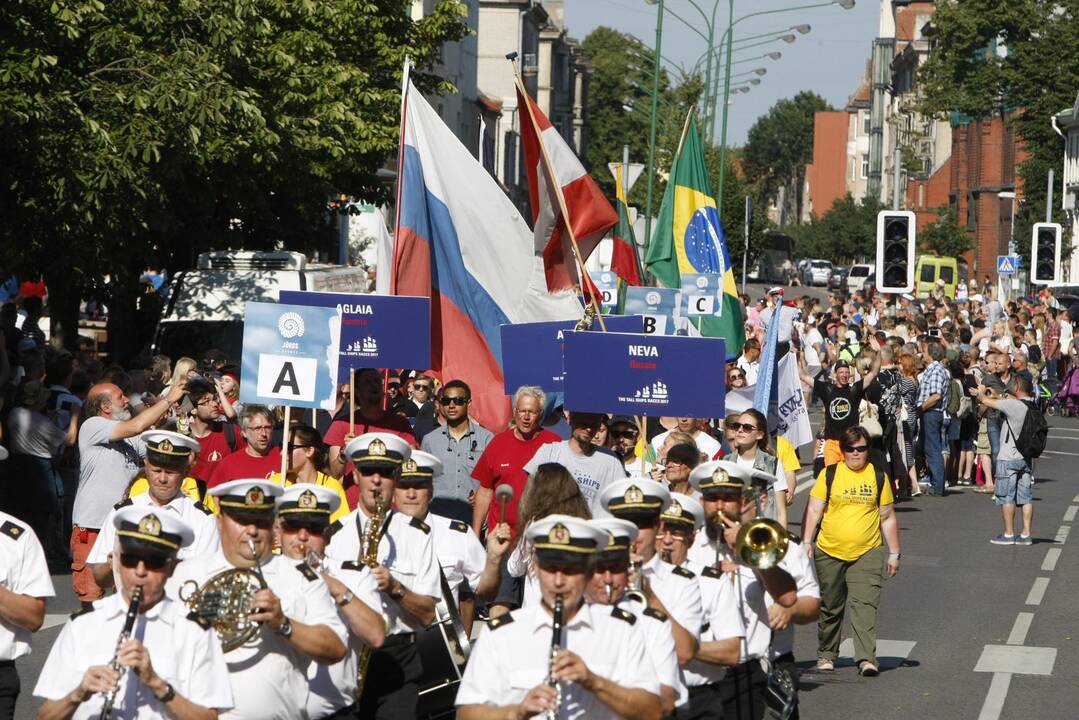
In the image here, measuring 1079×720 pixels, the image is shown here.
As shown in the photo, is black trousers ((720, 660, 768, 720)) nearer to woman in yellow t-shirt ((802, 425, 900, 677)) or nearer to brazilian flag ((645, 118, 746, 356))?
woman in yellow t-shirt ((802, 425, 900, 677))

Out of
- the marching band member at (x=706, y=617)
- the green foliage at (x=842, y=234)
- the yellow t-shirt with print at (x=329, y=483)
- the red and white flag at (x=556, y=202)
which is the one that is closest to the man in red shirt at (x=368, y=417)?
the yellow t-shirt with print at (x=329, y=483)

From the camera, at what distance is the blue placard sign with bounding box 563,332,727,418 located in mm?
11617

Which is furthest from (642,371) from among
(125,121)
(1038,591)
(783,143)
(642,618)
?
(783,143)

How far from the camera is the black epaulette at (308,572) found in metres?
6.72

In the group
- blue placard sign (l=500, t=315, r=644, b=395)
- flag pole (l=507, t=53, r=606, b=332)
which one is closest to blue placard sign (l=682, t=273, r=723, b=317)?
flag pole (l=507, t=53, r=606, b=332)

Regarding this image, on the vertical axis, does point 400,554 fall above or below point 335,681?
above

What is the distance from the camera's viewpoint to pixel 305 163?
25844 mm

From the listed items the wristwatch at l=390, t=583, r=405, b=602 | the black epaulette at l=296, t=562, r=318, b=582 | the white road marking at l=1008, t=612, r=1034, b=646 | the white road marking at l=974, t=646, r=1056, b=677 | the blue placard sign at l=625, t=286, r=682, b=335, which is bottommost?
the white road marking at l=974, t=646, r=1056, b=677

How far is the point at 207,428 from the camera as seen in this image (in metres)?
12.0

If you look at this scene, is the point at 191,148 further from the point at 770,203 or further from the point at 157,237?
the point at 770,203

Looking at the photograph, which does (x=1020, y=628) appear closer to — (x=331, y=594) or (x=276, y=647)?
(x=331, y=594)

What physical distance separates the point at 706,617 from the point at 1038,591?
30.2 feet

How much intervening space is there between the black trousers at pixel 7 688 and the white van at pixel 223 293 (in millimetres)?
15475

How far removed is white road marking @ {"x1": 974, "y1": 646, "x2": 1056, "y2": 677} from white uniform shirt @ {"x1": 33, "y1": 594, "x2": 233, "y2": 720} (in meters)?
7.73
